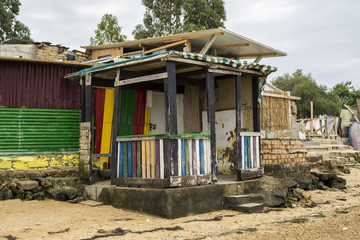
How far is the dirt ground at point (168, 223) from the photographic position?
512 cm

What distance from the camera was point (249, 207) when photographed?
674cm

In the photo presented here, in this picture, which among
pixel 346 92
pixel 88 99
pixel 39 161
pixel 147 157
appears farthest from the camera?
pixel 346 92

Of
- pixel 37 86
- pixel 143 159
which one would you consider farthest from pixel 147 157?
pixel 37 86

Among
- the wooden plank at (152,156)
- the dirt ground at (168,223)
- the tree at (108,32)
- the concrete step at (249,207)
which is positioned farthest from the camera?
the tree at (108,32)

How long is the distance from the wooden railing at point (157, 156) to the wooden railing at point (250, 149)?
111 centimetres

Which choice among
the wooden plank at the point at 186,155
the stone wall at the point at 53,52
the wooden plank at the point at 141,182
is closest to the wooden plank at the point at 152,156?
the wooden plank at the point at 141,182

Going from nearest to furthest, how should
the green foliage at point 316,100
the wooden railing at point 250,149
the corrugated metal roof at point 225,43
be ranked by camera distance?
1. the wooden railing at point 250,149
2. the corrugated metal roof at point 225,43
3. the green foliage at point 316,100

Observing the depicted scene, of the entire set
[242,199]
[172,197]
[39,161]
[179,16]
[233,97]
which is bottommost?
[242,199]

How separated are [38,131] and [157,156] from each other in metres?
3.43

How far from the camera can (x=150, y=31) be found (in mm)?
24312

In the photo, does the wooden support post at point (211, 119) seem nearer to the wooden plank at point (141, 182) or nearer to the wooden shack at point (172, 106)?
the wooden shack at point (172, 106)

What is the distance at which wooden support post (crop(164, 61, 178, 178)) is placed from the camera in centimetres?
636

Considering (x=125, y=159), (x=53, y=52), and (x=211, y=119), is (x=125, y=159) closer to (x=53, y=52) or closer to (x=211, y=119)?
(x=211, y=119)

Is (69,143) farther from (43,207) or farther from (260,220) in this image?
(260,220)
